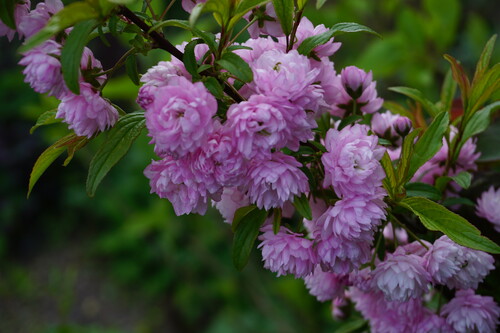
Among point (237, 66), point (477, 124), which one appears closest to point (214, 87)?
point (237, 66)

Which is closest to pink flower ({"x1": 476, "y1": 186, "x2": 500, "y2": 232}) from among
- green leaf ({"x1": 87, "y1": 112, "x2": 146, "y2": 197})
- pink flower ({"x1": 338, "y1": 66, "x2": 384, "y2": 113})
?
pink flower ({"x1": 338, "y1": 66, "x2": 384, "y2": 113})

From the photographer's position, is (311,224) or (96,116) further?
(311,224)

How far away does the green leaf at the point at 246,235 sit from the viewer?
56 centimetres

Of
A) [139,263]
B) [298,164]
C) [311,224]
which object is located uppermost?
[298,164]

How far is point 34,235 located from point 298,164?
9.85 ft

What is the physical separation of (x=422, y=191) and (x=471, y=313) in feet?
0.48

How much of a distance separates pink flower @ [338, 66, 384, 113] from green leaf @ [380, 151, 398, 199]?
0.10 metres

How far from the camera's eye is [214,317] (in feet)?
7.82

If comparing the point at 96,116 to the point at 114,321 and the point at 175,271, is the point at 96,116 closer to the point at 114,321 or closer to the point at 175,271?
the point at 175,271

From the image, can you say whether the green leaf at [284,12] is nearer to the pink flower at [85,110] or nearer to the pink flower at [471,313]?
the pink flower at [85,110]

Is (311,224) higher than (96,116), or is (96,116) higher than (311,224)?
(96,116)

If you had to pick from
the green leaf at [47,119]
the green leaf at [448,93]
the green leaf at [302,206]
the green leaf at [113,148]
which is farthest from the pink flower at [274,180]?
the green leaf at [448,93]

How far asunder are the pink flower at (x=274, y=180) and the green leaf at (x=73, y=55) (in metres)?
0.17

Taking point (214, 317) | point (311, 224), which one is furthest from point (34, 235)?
point (311, 224)
